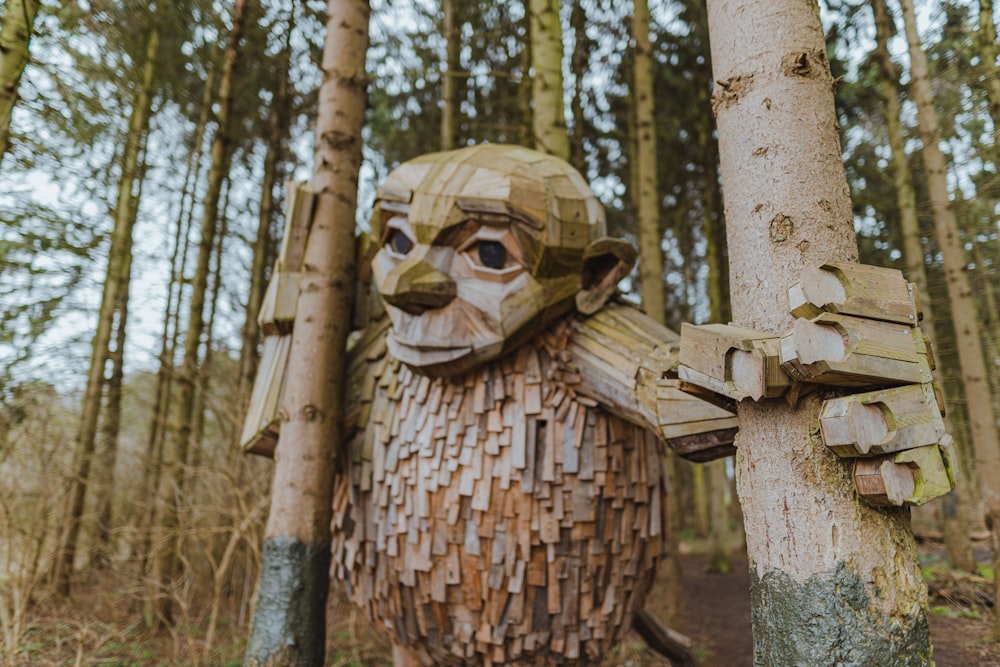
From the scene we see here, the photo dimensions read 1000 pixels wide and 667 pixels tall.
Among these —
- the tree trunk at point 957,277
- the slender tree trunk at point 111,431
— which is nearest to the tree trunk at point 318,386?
the tree trunk at point 957,277

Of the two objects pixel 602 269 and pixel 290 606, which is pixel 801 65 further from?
pixel 290 606

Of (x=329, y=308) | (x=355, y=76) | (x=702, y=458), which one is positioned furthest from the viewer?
(x=355, y=76)

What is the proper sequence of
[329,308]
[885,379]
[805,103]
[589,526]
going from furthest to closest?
[329,308]
[589,526]
[805,103]
[885,379]

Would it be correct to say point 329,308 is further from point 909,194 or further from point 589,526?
point 909,194

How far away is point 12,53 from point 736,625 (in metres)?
5.87

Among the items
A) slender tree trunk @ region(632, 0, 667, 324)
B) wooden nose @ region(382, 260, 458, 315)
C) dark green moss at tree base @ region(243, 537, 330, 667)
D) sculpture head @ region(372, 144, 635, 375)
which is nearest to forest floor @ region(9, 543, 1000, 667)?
dark green moss at tree base @ region(243, 537, 330, 667)

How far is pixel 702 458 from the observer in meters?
1.74

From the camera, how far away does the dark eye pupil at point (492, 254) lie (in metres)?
2.10

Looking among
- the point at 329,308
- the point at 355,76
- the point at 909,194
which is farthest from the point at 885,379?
the point at 909,194

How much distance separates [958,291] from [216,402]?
210 inches

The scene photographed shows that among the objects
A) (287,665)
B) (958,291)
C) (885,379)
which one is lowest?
(287,665)

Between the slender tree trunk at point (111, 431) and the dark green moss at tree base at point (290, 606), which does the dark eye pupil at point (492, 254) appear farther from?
the slender tree trunk at point (111, 431)

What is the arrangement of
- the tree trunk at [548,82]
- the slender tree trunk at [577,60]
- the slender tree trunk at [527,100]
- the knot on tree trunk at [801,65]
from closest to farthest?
1. the knot on tree trunk at [801,65]
2. the tree trunk at [548,82]
3. the slender tree trunk at [527,100]
4. the slender tree trunk at [577,60]

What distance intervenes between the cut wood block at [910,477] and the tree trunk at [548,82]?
2528 millimetres
